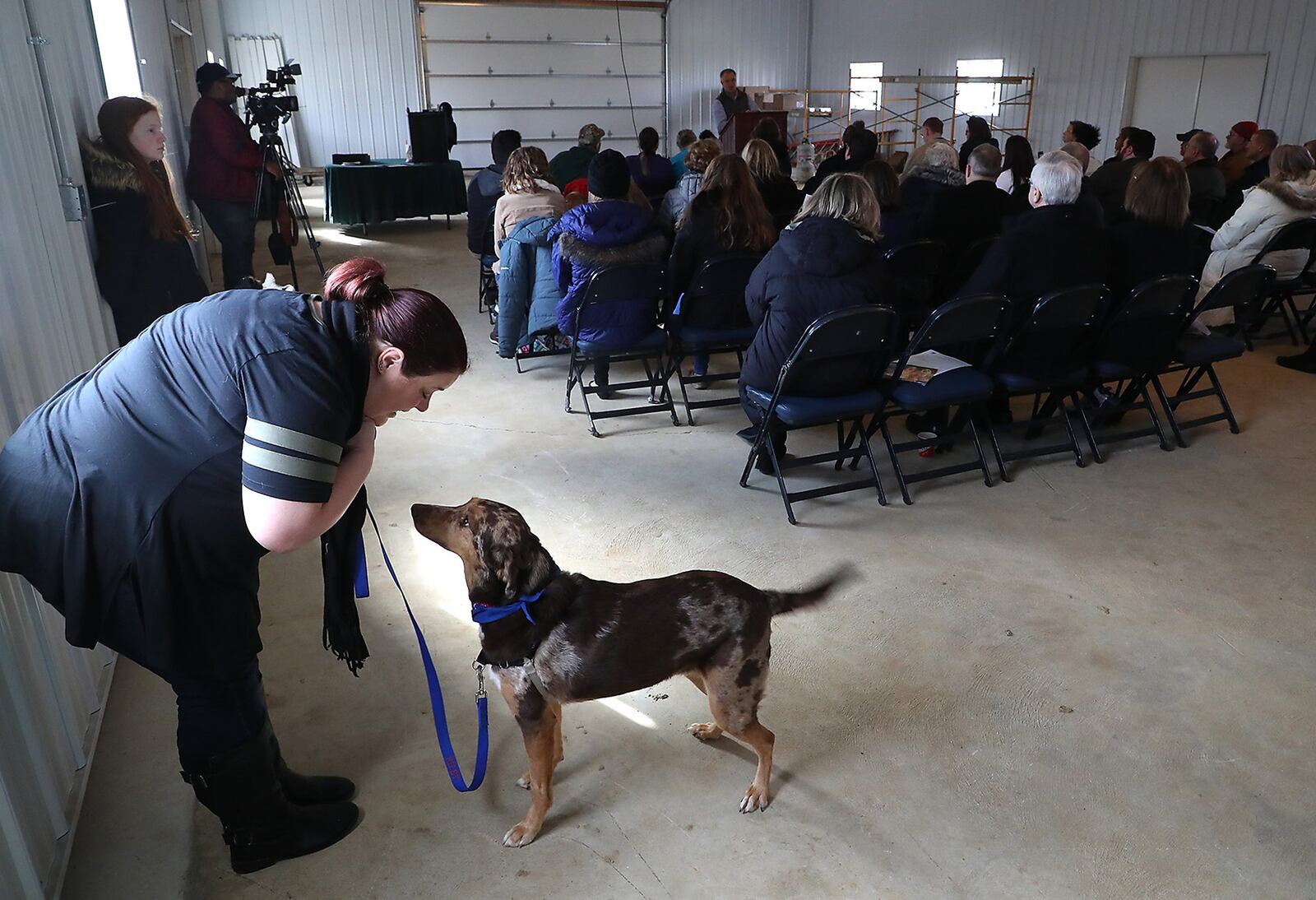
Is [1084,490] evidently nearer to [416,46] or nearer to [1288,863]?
[1288,863]

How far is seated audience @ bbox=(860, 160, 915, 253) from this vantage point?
4.94 metres

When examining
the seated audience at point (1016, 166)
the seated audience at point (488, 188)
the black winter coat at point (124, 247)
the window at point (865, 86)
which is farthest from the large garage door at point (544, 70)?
the black winter coat at point (124, 247)

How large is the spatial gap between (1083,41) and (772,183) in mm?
7855

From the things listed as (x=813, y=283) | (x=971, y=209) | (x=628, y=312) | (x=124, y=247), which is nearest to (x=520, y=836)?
(x=813, y=283)

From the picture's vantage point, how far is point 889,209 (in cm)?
507

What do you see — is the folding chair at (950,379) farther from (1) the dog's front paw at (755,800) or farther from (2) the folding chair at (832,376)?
(1) the dog's front paw at (755,800)

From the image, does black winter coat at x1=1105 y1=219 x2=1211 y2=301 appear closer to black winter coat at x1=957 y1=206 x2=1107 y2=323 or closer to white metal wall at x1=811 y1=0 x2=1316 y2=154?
black winter coat at x1=957 y1=206 x2=1107 y2=323

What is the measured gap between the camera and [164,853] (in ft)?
6.58

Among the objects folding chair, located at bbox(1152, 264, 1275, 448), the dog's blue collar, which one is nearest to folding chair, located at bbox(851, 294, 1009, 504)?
folding chair, located at bbox(1152, 264, 1275, 448)

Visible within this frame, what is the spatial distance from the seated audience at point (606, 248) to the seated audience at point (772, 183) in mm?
1244

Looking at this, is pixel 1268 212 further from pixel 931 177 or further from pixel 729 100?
pixel 729 100

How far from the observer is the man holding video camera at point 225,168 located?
5.91m

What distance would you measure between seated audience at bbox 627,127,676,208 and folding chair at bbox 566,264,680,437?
2.75 m

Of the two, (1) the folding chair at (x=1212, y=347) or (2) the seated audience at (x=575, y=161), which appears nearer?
(1) the folding chair at (x=1212, y=347)
